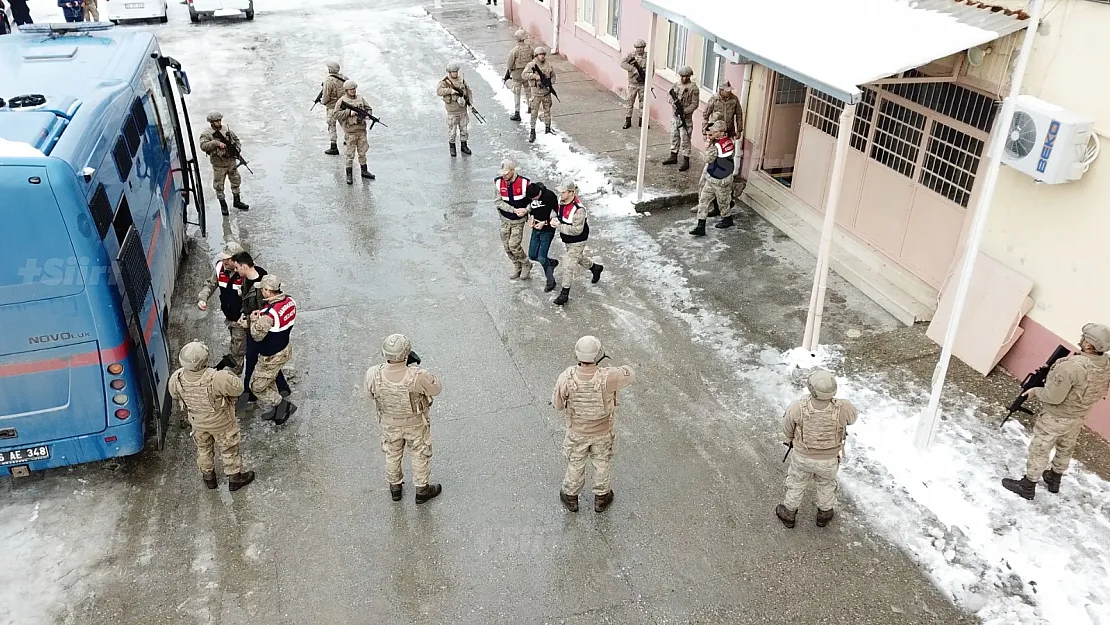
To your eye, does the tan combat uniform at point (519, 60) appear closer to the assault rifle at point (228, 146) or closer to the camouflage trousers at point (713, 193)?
the camouflage trousers at point (713, 193)

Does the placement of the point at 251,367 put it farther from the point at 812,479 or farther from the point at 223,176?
the point at 223,176

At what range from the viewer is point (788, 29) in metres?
8.03

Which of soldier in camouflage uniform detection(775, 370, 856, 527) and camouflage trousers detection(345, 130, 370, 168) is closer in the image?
soldier in camouflage uniform detection(775, 370, 856, 527)

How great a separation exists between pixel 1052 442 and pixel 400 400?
477 cm

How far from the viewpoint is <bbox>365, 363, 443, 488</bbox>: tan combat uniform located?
219 inches

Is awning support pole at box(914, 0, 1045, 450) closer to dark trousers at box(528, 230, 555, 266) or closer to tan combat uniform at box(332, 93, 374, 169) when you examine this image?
dark trousers at box(528, 230, 555, 266)

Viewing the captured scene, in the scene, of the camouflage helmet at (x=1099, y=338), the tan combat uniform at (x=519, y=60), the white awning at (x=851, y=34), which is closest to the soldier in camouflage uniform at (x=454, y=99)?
the tan combat uniform at (x=519, y=60)

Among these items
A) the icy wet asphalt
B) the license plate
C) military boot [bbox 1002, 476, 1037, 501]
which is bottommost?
the icy wet asphalt

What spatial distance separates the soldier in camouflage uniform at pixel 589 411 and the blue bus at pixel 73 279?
324 cm

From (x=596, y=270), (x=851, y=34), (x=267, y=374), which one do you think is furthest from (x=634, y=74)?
(x=267, y=374)

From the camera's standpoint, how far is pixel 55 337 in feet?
18.3

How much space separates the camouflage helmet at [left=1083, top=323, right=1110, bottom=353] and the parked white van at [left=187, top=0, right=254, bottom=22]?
22.0 m

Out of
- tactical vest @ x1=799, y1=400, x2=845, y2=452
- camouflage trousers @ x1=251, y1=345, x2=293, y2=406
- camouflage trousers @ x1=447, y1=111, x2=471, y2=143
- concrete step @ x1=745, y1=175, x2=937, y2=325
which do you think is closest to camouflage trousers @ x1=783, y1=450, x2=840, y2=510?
tactical vest @ x1=799, y1=400, x2=845, y2=452

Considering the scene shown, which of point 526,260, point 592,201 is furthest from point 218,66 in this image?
point 526,260
